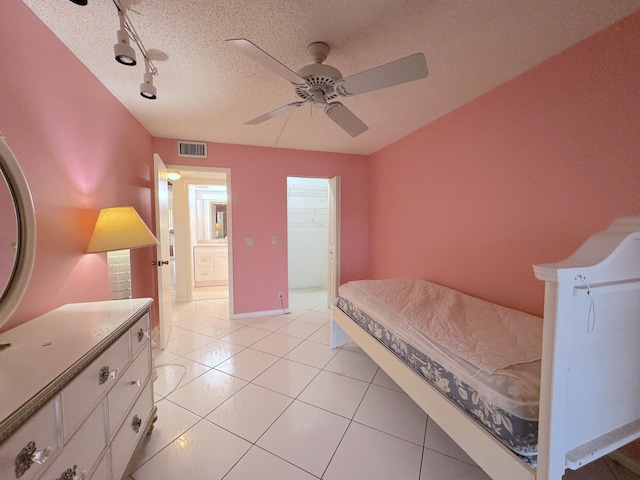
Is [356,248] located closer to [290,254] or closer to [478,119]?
[290,254]

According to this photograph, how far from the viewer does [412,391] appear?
54.5 inches

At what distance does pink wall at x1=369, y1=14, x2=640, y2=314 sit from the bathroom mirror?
2795 mm

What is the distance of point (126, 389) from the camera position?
45.7 inches

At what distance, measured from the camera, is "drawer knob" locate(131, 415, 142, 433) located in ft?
3.98

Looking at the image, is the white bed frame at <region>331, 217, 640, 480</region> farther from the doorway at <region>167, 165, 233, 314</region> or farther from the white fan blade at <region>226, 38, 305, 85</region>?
the doorway at <region>167, 165, 233, 314</region>

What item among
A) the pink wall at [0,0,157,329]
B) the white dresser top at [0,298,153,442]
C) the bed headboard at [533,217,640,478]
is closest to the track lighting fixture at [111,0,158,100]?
the pink wall at [0,0,157,329]

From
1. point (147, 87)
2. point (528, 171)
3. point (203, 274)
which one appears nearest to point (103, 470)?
point (147, 87)

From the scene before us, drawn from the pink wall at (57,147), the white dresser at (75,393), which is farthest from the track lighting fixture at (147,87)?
the white dresser at (75,393)

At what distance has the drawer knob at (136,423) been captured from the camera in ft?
3.98

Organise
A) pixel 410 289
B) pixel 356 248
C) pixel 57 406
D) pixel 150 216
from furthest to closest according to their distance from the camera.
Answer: pixel 356 248 → pixel 150 216 → pixel 410 289 → pixel 57 406

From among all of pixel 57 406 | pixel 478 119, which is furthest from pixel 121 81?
pixel 478 119

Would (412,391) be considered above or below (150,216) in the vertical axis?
below

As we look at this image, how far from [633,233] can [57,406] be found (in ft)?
6.29

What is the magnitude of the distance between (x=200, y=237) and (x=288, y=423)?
468cm
